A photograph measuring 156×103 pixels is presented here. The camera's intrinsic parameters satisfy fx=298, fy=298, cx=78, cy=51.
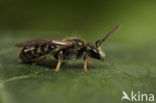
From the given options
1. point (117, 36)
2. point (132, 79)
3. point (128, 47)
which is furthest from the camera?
point (117, 36)

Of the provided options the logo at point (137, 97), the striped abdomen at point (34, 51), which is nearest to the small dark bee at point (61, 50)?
the striped abdomen at point (34, 51)

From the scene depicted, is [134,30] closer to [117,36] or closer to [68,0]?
[117,36]

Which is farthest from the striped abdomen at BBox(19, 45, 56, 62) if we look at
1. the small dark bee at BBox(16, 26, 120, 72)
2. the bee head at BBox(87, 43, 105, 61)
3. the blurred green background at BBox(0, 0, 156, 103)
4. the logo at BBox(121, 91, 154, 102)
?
the logo at BBox(121, 91, 154, 102)

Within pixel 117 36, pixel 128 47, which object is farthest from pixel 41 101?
pixel 117 36

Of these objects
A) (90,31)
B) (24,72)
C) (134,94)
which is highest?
(90,31)

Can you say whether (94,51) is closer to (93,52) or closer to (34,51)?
(93,52)

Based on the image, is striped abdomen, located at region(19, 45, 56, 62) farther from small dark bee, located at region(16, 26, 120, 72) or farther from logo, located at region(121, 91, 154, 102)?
logo, located at region(121, 91, 154, 102)
